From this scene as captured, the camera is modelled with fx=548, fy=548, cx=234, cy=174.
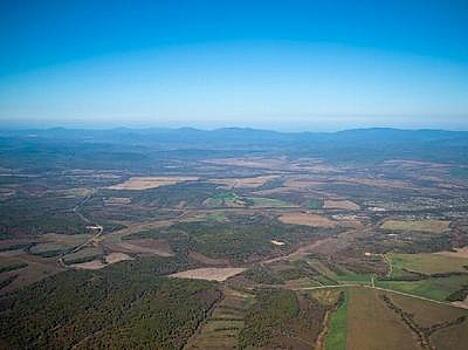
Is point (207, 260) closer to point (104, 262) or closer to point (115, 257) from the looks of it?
point (115, 257)

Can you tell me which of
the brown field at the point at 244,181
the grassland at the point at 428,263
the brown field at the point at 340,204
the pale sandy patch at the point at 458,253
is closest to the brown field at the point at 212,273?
the grassland at the point at 428,263

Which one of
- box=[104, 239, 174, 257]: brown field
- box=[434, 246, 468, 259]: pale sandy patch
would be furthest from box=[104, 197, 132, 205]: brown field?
box=[434, 246, 468, 259]: pale sandy patch

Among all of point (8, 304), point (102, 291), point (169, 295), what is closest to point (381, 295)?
point (169, 295)

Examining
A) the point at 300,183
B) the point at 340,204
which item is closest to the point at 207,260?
the point at 340,204

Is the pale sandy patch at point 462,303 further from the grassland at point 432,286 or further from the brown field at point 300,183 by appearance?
the brown field at point 300,183

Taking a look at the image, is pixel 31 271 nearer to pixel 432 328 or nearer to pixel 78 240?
pixel 78 240

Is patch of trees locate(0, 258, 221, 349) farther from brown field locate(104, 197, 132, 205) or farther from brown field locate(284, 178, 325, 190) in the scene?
brown field locate(284, 178, 325, 190)
